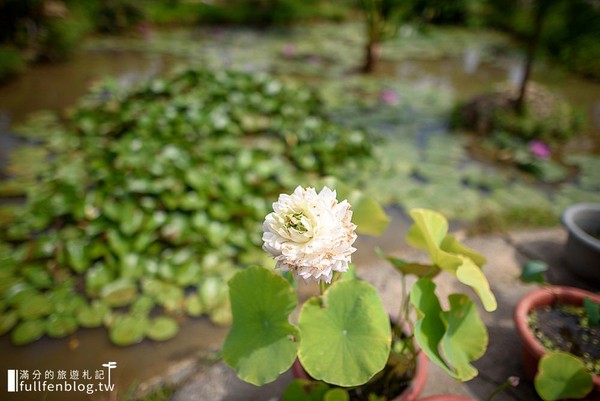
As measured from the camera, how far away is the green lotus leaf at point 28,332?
5.97 feet

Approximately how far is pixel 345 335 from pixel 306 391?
12.1 inches

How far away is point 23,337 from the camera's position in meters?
1.82

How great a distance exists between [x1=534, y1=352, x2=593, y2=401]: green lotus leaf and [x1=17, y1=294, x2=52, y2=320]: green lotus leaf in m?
2.07

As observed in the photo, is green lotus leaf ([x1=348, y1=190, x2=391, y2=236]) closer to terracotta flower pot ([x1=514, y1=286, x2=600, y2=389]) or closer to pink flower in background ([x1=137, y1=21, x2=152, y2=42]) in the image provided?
terracotta flower pot ([x1=514, y1=286, x2=600, y2=389])

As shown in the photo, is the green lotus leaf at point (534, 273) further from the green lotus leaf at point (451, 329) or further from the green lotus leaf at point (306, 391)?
the green lotus leaf at point (306, 391)

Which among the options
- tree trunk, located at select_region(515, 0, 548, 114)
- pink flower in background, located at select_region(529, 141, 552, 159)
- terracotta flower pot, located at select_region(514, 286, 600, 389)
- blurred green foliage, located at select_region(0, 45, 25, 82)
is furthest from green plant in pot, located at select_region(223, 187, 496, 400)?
blurred green foliage, located at select_region(0, 45, 25, 82)

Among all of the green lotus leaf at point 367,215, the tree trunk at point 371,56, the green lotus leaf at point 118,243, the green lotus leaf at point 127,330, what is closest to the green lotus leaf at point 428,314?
the green lotus leaf at point 367,215

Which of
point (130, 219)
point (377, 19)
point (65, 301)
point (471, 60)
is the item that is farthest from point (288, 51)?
point (65, 301)

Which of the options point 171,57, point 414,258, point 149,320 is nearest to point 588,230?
point 414,258

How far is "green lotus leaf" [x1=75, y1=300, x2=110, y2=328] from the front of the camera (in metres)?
1.91

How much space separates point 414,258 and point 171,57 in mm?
4622

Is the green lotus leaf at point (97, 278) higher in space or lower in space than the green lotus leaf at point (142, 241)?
lower

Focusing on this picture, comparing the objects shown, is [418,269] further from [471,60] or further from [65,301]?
[471,60]

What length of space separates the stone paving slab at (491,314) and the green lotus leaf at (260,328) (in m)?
0.58
